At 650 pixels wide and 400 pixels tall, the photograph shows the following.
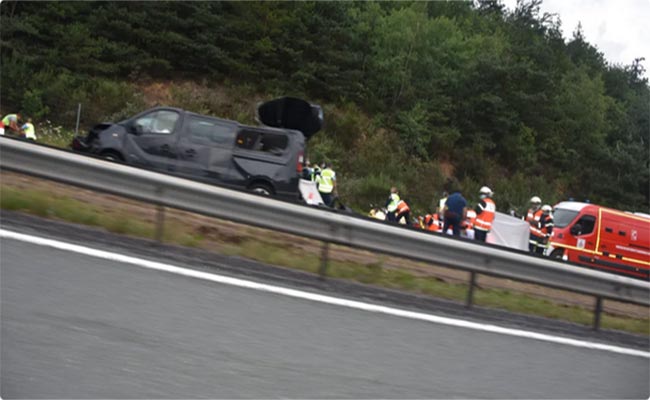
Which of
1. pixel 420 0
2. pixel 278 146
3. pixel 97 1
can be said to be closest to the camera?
pixel 278 146

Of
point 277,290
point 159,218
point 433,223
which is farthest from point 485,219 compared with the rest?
point 277,290

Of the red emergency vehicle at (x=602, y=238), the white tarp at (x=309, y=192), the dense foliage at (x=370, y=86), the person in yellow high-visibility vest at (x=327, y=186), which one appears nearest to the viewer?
the white tarp at (x=309, y=192)

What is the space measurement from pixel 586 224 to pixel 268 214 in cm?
1873

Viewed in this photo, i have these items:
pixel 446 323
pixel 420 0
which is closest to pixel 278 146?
pixel 446 323

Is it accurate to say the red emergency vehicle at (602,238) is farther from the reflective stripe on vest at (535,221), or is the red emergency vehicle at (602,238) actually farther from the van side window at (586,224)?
the reflective stripe on vest at (535,221)

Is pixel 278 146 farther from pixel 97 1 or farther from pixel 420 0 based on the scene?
pixel 420 0

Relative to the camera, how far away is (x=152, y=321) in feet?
15.3

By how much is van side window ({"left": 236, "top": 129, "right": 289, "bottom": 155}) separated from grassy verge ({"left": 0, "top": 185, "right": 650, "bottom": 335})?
6.85m

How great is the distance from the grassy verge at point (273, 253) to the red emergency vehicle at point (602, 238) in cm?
1523

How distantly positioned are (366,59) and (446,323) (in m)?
46.5

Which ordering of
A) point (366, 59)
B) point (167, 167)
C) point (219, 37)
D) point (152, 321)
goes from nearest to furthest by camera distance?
1. point (152, 321)
2. point (167, 167)
3. point (219, 37)
4. point (366, 59)

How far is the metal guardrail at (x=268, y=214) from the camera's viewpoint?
6.81 m

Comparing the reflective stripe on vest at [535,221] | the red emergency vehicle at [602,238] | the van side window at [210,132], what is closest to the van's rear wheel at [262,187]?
the van side window at [210,132]

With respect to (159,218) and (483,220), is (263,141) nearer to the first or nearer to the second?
(483,220)
